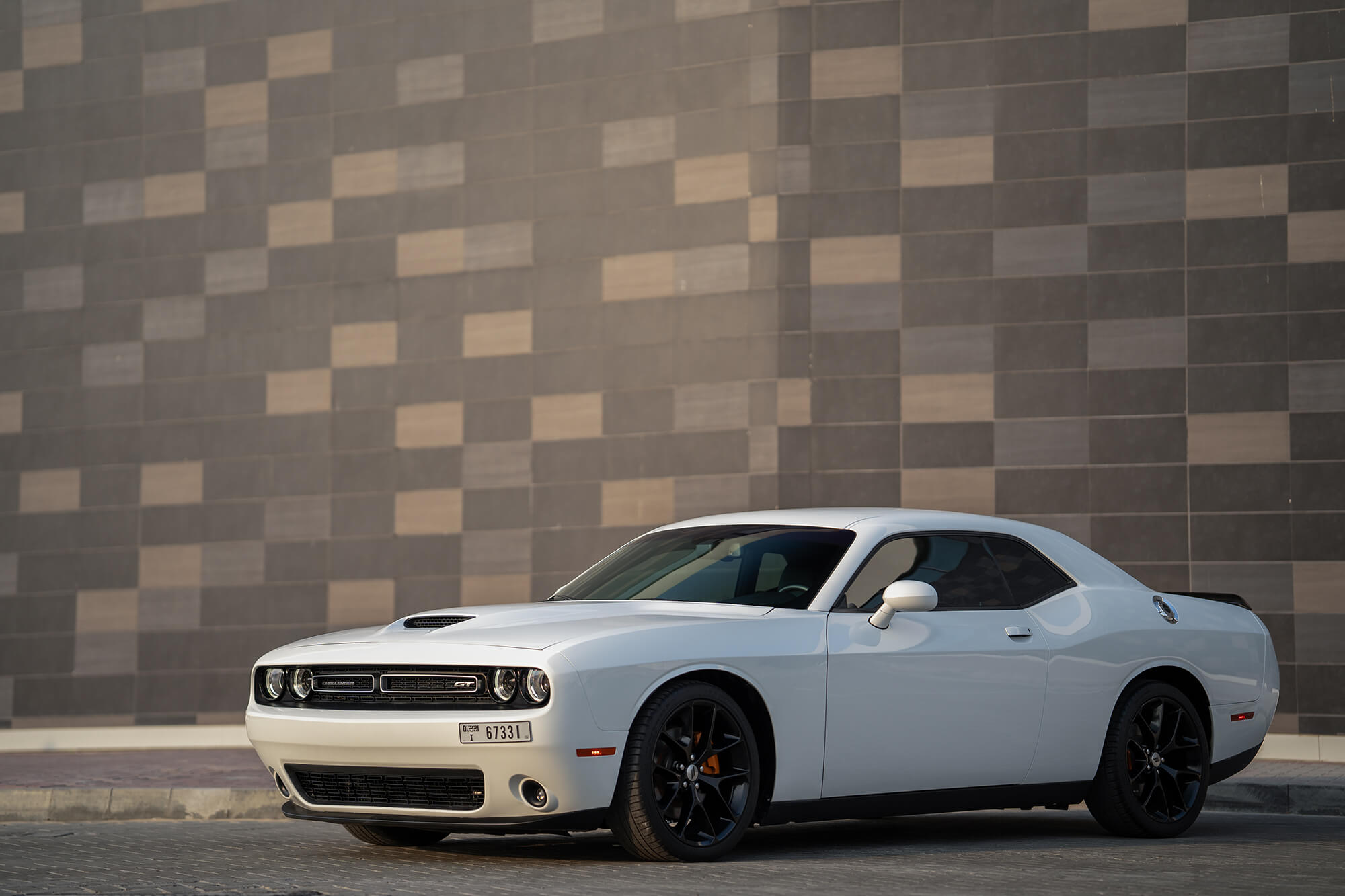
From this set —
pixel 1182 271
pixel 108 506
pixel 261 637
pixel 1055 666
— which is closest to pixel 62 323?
pixel 108 506

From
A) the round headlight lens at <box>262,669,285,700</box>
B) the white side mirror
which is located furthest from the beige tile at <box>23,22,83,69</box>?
the white side mirror

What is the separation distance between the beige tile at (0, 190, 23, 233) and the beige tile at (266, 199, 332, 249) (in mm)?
2988

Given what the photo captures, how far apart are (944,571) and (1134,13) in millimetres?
8717

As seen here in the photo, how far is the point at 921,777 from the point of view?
22.5 ft

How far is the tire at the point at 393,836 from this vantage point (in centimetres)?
705

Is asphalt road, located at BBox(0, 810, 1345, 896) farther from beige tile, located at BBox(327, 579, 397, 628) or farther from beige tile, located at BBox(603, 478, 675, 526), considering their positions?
beige tile, located at BBox(327, 579, 397, 628)

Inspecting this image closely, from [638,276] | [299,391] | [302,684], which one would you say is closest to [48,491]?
[299,391]

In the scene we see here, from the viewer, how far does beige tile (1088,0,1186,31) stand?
1434cm

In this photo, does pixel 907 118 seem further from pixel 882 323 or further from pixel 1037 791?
pixel 1037 791

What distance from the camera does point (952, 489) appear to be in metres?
14.4

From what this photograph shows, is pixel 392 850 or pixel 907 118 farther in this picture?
pixel 907 118

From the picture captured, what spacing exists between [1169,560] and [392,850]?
8.81 m

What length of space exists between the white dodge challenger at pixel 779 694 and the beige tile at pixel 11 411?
11535mm

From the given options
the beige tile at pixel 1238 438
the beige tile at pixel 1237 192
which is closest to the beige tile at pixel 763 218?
the beige tile at pixel 1237 192
